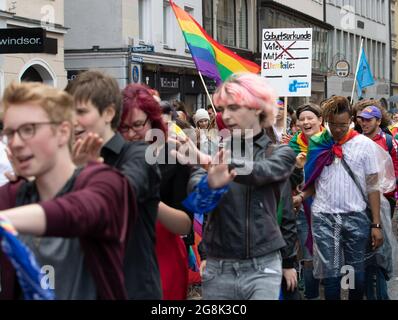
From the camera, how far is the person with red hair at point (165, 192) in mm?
4293

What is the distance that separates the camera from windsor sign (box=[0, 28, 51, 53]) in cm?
1191

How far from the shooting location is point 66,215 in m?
2.53

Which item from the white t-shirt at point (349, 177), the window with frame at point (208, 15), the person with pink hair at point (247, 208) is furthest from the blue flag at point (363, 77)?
the person with pink hair at point (247, 208)

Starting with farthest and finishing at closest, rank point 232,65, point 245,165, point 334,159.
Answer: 1. point 232,65
2. point 334,159
3. point 245,165

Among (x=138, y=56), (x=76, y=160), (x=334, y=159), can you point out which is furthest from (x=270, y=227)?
(x=138, y=56)

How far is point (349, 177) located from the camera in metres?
6.60

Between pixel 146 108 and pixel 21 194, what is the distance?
1.35m

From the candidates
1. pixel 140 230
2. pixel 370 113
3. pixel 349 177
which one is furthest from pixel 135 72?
pixel 140 230

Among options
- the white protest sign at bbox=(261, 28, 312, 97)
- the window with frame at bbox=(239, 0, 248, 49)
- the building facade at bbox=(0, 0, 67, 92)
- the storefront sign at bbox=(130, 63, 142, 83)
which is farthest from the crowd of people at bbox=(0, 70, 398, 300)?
the window with frame at bbox=(239, 0, 248, 49)

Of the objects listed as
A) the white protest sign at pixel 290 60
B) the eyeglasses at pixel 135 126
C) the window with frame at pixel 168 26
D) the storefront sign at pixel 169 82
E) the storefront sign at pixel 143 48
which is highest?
the window with frame at pixel 168 26

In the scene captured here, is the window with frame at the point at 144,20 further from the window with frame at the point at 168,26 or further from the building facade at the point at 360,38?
the building facade at the point at 360,38

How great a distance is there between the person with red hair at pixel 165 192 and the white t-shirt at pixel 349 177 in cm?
219

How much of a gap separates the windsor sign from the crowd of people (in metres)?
4.82
